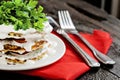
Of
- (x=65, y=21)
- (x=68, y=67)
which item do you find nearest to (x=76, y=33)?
(x=65, y=21)

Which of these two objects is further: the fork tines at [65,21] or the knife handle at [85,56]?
the fork tines at [65,21]

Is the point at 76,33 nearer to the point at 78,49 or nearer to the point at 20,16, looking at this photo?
the point at 78,49

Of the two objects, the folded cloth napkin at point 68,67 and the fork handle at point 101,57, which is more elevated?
the folded cloth napkin at point 68,67

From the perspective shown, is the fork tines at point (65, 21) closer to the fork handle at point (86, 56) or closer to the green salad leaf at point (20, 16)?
the fork handle at point (86, 56)

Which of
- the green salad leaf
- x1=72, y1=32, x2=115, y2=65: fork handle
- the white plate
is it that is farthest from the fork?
the green salad leaf

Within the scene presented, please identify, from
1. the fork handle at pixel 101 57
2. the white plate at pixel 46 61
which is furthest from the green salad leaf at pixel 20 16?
the fork handle at pixel 101 57

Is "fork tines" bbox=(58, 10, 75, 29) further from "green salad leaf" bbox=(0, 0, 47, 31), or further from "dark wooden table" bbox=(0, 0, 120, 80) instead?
"green salad leaf" bbox=(0, 0, 47, 31)
